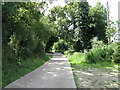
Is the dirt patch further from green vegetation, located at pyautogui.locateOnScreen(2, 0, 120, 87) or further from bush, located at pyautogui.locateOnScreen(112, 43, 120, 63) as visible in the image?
bush, located at pyautogui.locateOnScreen(112, 43, 120, 63)

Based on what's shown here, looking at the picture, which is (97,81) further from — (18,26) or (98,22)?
(98,22)

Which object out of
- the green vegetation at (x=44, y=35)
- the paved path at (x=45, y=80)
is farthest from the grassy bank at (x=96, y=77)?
the green vegetation at (x=44, y=35)

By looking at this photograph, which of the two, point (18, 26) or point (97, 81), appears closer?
point (97, 81)

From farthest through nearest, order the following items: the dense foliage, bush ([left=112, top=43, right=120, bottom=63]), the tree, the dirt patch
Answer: the tree → bush ([left=112, top=43, right=120, bottom=63]) → the dense foliage → the dirt patch

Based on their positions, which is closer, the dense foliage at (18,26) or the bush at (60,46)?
the dense foliage at (18,26)

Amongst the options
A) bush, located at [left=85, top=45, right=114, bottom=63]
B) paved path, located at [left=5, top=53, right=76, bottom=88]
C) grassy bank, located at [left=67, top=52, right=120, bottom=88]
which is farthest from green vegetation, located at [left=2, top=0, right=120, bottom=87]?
grassy bank, located at [left=67, top=52, right=120, bottom=88]

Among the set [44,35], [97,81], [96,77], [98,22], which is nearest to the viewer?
[97,81]

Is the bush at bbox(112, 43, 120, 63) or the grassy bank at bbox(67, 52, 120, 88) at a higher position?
the bush at bbox(112, 43, 120, 63)

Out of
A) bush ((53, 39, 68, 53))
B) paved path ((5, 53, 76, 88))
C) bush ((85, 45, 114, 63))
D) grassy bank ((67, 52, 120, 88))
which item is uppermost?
bush ((53, 39, 68, 53))

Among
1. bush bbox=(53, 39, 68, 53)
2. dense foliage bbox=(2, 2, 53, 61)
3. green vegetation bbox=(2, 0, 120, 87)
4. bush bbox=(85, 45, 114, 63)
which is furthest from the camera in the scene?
bush bbox=(53, 39, 68, 53)

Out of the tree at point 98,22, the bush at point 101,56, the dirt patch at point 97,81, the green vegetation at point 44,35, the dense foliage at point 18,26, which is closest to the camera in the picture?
the dirt patch at point 97,81

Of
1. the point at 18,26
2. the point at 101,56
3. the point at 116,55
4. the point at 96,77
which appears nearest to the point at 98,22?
the point at 101,56

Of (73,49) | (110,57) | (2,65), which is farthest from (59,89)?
(73,49)

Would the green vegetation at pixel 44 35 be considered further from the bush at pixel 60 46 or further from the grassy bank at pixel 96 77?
the bush at pixel 60 46
